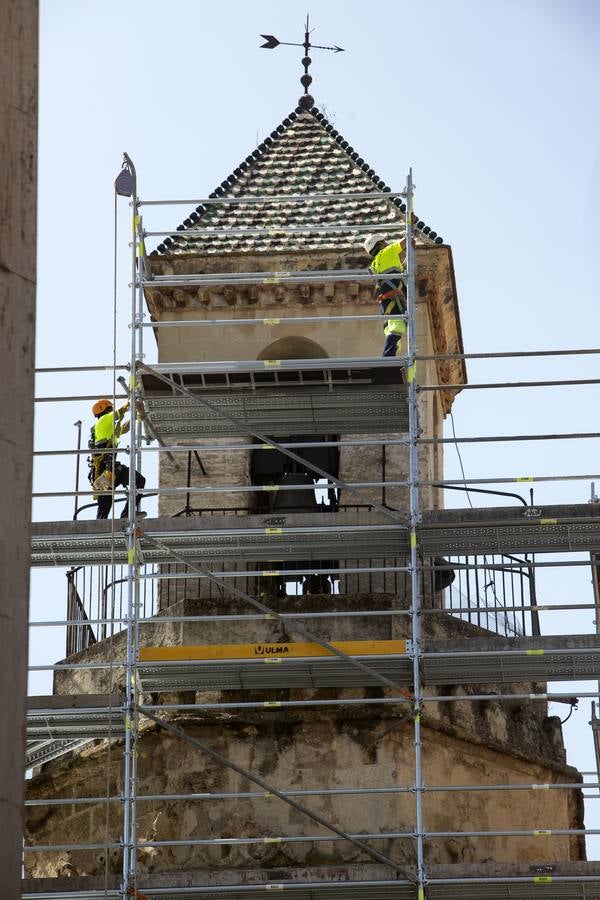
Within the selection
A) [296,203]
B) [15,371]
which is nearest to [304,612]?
[296,203]

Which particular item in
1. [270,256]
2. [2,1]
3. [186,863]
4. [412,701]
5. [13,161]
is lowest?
[186,863]

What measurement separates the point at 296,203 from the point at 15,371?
13.9 meters

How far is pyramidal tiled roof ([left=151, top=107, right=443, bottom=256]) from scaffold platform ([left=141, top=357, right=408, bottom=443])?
2437 millimetres

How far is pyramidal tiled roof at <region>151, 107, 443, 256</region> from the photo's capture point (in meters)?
24.0

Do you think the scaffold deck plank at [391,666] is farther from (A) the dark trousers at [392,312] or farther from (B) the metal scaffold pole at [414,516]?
(A) the dark trousers at [392,312]

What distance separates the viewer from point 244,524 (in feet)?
66.2

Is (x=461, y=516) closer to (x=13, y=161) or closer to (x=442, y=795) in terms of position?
(x=442, y=795)

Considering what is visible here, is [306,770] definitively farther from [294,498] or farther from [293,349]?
[293,349]

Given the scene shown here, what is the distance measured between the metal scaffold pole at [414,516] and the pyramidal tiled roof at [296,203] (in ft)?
6.96

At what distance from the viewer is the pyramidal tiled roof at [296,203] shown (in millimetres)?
24016

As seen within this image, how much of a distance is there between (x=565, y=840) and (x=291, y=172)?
779cm

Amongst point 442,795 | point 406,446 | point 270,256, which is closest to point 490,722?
point 442,795

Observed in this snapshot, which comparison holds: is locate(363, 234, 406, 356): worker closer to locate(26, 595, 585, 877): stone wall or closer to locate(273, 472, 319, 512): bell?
locate(273, 472, 319, 512): bell

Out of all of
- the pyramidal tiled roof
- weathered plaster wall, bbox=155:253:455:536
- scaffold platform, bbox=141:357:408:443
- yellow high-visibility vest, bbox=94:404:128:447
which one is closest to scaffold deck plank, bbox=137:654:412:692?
scaffold platform, bbox=141:357:408:443
